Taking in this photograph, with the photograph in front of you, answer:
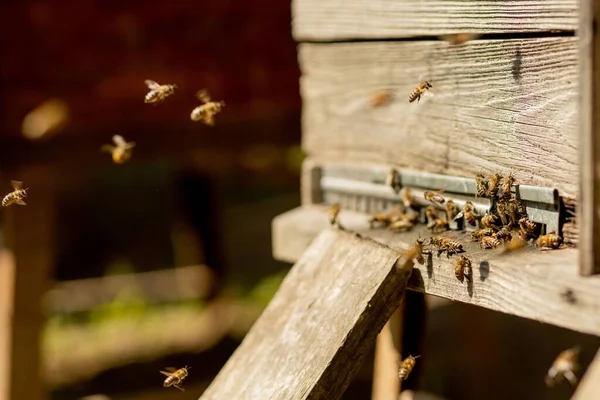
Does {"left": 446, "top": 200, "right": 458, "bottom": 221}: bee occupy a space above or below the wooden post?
above

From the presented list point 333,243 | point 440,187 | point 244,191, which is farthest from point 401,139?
point 244,191

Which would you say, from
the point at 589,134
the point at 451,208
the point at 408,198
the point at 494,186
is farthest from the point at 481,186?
the point at 589,134

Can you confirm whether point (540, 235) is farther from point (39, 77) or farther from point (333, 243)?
point (39, 77)

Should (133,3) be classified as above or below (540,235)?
above

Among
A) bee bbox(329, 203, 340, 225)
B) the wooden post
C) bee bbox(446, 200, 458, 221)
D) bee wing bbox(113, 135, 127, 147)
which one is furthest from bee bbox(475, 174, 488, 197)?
the wooden post

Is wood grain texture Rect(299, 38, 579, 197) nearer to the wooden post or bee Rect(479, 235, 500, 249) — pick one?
bee Rect(479, 235, 500, 249)

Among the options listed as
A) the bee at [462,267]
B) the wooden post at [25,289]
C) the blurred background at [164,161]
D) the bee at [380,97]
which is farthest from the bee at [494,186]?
the wooden post at [25,289]

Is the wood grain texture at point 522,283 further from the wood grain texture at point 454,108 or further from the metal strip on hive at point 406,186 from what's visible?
the wood grain texture at point 454,108

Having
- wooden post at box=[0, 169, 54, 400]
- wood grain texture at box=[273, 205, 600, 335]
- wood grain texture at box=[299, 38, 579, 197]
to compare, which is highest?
wood grain texture at box=[299, 38, 579, 197]
